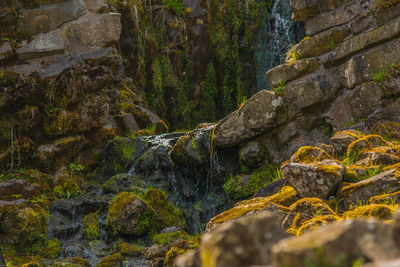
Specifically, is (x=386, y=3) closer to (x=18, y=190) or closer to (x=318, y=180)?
(x=318, y=180)

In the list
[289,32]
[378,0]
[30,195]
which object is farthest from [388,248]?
[289,32]

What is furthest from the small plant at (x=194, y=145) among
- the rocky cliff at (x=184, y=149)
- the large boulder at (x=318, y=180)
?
the large boulder at (x=318, y=180)

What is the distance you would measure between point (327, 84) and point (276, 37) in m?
4.71

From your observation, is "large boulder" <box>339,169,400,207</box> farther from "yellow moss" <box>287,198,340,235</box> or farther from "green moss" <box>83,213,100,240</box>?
"green moss" <box>83,213,100,240</box>

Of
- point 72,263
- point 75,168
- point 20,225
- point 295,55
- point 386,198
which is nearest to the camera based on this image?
point 386,198

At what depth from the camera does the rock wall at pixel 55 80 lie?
745 centimetres

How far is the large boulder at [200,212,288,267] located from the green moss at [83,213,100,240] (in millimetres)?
4655

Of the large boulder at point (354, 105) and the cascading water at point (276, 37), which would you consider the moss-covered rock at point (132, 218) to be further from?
the cascading water at point (276, 37)

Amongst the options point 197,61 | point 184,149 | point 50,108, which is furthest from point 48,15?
point 197,61

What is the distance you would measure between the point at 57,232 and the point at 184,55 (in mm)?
9095

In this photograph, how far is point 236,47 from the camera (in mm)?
13289

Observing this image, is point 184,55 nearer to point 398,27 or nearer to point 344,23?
point 344,23

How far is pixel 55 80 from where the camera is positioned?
25.4 feet

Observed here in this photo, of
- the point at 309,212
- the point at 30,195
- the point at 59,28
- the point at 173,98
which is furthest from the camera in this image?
the point at 173,98
